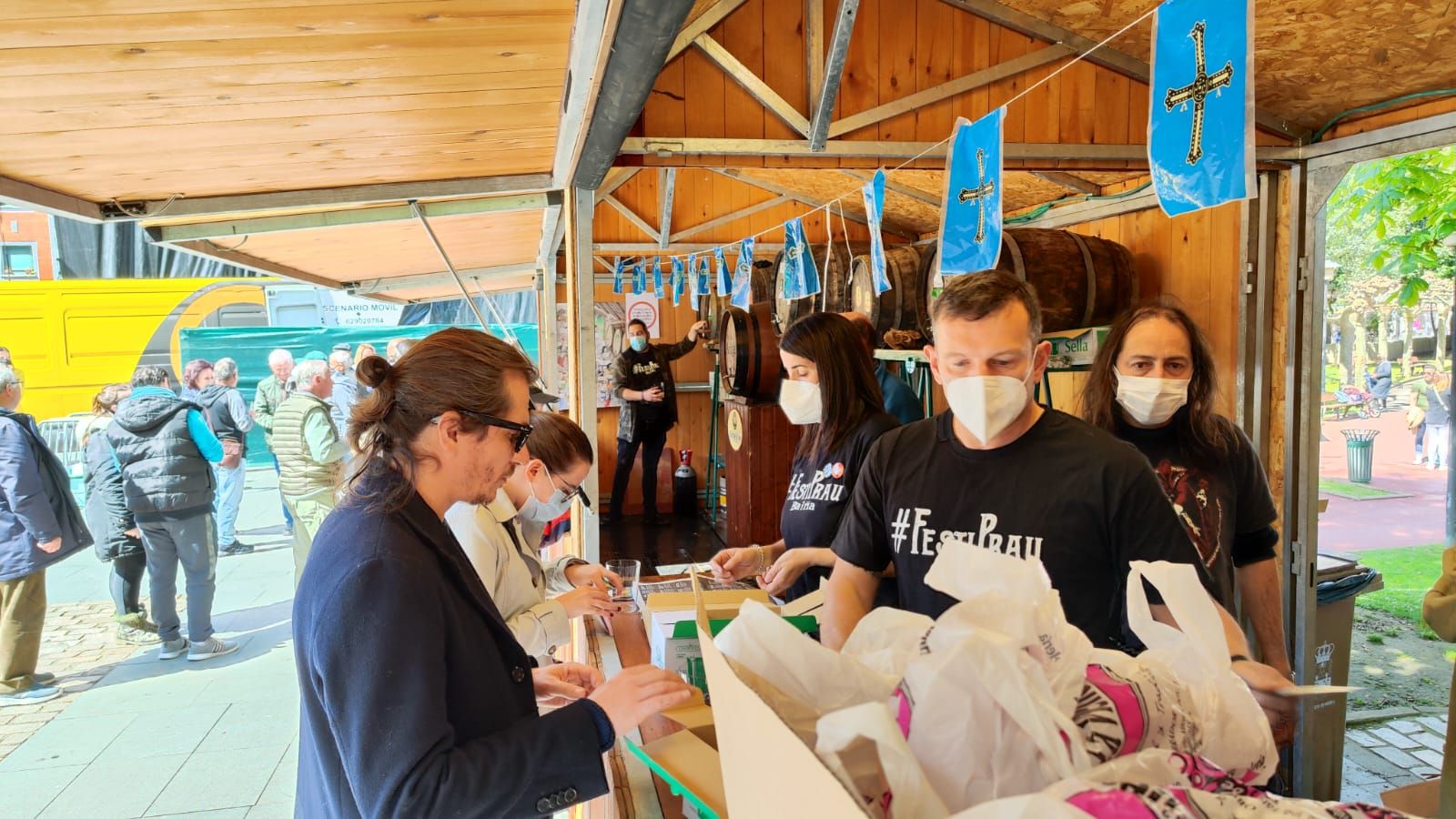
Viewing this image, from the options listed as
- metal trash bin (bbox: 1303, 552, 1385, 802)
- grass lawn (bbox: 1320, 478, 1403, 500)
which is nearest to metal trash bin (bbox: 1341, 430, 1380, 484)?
grass lawn (bbox: 1320, 478, 1403, 500)

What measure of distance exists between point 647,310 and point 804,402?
24.5 feet

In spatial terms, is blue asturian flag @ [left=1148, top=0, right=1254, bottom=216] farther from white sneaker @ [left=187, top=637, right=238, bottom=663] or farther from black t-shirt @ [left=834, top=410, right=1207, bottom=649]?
white sneaker @ [left=187, top=637, right=238, bottom=663]

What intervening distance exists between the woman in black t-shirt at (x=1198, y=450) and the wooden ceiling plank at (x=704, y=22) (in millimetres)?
2157

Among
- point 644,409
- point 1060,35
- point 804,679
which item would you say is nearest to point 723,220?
point 644,409

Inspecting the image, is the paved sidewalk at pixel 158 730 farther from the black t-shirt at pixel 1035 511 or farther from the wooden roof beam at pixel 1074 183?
the wooden roof beam at pixel 1074 183

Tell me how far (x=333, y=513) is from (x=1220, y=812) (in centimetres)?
120

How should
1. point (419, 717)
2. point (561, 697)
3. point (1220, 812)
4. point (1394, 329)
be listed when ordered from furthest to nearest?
point (1394, 329), point (561, 697), point (419, 717), point (1220, 812)

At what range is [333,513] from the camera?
1.30 m

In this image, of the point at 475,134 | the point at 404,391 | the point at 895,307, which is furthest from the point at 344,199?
the point at 895,307

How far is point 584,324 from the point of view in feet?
11.7

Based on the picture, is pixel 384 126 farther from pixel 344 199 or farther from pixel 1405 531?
pixel 1405 531

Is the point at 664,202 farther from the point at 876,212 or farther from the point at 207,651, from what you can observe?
the point at 207,651

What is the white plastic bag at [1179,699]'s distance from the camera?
1.94 ft

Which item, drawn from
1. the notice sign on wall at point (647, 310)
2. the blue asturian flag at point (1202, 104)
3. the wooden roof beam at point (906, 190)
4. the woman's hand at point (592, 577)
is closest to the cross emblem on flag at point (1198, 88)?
the blue asturian flag at point (1202, 104)
